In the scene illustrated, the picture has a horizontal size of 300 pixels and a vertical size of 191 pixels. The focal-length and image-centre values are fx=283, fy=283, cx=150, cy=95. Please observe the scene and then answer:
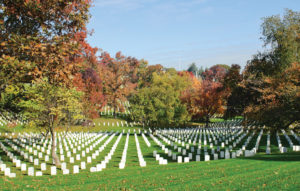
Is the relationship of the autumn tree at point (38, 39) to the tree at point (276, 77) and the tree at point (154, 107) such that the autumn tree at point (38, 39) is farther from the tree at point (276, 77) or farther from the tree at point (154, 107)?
the tree at point (154, 107)

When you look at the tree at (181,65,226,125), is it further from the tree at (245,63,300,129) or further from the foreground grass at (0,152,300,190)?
the foreground grass at (0,152,300,190)

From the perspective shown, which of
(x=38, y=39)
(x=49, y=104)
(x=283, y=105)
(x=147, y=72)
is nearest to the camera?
(x=38, y=39)

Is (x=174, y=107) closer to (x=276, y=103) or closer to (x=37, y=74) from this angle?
(x=276, y=103)

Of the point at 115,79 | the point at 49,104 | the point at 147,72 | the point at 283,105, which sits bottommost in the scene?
the point at 49,104

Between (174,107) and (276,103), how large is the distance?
19.4 meters

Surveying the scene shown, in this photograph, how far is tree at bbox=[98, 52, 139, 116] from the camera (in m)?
55.9

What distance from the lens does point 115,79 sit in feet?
189

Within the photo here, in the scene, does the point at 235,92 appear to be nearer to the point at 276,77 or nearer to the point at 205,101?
the point at 276,77

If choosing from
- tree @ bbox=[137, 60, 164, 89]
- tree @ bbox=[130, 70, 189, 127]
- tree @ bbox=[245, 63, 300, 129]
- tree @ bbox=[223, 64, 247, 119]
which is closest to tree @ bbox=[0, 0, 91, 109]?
tree @ bbox=[245, 63, 300, 129]

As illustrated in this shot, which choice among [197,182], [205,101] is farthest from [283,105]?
[205,101]

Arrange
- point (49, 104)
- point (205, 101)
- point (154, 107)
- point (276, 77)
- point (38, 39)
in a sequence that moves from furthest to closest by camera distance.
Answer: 1. point (205, 101)
2. point (154, 107)
3. point (276, 77)
4. point (49, 104)
5. point (38, 39)

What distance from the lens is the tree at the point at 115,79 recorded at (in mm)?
55938

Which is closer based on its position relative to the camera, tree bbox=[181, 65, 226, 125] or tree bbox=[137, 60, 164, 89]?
tree bbox=[181, 65, 226, 125]

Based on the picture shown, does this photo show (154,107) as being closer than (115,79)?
Yes
